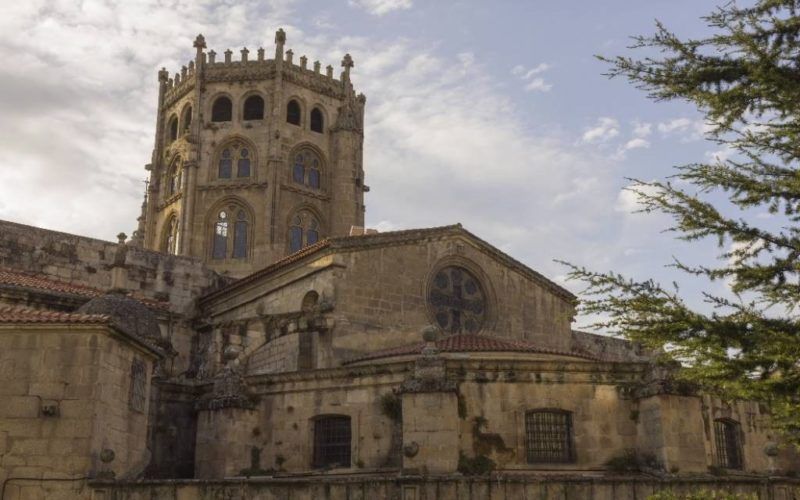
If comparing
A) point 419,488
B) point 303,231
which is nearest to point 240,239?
point 303,231

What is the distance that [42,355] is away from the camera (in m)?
17.5

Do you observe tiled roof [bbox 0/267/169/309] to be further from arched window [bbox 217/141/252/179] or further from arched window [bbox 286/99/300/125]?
arched window [bbox 286/99/300/125]

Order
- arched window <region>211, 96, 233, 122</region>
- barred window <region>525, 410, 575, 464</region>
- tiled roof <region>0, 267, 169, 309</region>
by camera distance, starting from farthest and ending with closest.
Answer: arched window <region>211, 96, 233, 122</region> → tiled roof <region>0, 267, 169, 309</region> → barred window <region>525, 410, 575, 464</region>

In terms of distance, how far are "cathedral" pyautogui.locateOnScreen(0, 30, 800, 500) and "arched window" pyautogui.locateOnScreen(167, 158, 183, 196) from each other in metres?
11.0

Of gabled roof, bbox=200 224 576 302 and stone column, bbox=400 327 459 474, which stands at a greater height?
gabled roof, bbox=200 224 576 302

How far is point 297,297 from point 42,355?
11.4 m

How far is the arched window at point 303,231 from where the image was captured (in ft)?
144

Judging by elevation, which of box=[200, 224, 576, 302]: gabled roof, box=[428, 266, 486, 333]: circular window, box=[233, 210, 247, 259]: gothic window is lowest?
box=[428, 266, 486, 333]: circular window

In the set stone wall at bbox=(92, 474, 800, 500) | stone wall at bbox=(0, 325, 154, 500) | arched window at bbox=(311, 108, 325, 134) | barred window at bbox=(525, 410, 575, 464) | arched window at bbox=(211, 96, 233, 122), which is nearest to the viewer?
stone wall at bbox=(92, 474, 800, 500)

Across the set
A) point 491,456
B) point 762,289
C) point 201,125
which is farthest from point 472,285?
point 201,125

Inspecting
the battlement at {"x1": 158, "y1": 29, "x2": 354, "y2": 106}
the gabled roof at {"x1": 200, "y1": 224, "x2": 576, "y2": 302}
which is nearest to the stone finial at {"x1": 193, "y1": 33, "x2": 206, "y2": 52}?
the battlement at {"x1": 158, "y1": 29, "x2": 354, "y2": 106}

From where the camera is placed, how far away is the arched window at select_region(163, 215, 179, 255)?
44.5 m

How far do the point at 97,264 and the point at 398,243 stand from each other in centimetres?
1206

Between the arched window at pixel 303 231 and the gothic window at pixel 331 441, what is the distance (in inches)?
883
